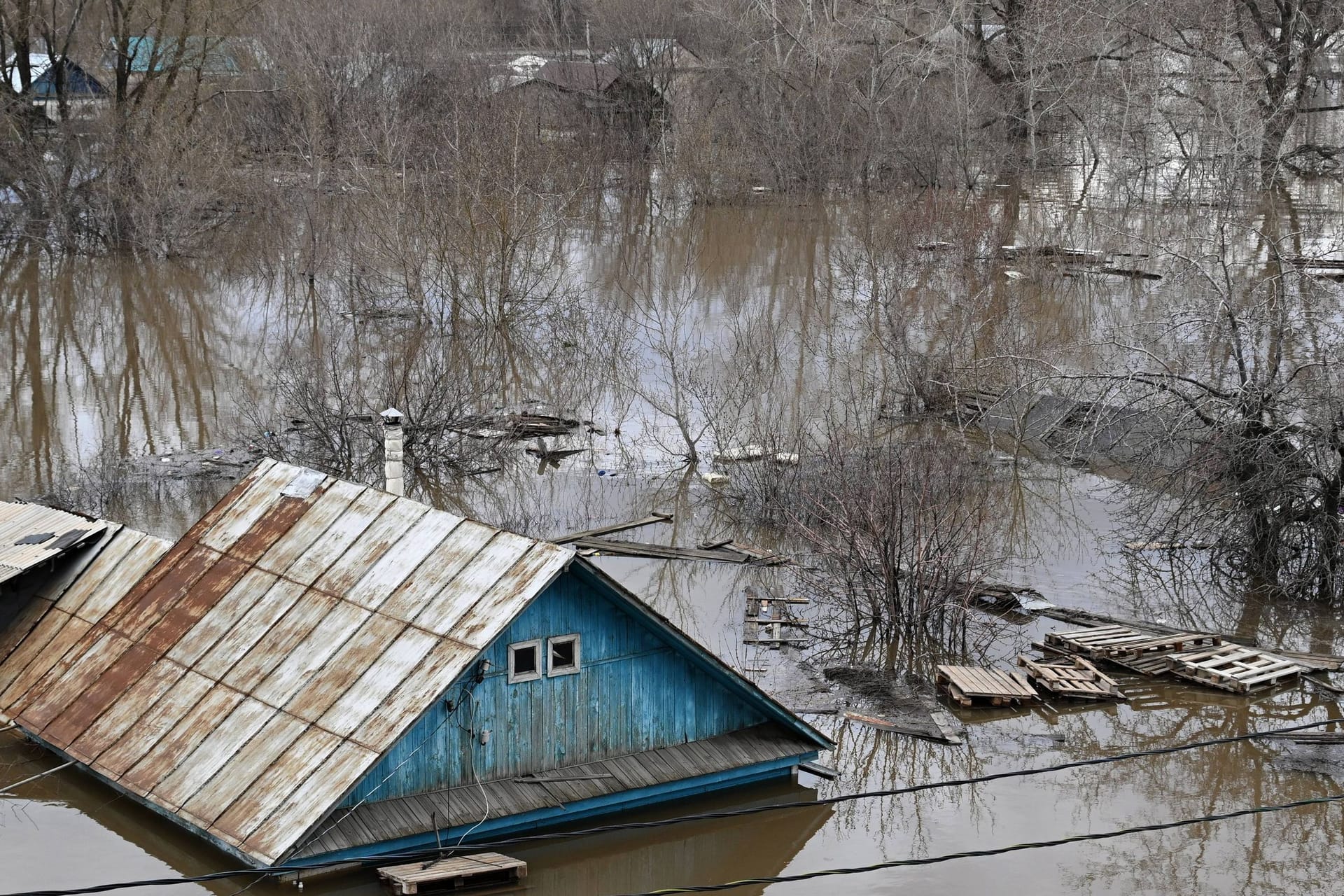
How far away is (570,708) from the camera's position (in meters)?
11.1

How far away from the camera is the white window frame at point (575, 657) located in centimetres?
1086

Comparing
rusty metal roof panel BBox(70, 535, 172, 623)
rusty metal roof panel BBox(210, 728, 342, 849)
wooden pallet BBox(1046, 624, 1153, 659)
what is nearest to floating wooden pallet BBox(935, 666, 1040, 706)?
wooden pallet BBox(1046, 624, 1153, 659)

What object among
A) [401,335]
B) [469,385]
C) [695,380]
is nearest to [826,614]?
[695,380]

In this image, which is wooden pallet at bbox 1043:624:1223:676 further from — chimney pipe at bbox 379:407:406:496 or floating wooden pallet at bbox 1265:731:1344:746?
chimney pipe at bbox 379:407:406:496

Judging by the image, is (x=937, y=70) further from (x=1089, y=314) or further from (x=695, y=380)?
(x=695, y=380)

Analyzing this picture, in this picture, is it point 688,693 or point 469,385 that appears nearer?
point 688,693

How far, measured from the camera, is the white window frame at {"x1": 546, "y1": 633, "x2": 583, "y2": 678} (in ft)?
35.6

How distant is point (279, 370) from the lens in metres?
24.9

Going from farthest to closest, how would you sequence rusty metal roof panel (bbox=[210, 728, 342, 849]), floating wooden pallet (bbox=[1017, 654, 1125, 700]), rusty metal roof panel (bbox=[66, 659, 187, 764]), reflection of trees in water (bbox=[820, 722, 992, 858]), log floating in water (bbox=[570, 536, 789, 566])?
log floating in water (bbox=[570, 536, 789, 566]) → floating wooden pallet (bbox=[1017, 654, 1125, 700]) → reflection of trees in water (bbox=[820, 722, 992, 858]) → rusty metal roof panel (bbox=[66, 659, 187, 764]) → rusty metal roof panel (bbox=[210, 728, 342, 849])

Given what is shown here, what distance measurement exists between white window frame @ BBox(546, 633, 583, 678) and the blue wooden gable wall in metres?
0.03

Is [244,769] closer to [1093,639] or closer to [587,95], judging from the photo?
[1093,639]

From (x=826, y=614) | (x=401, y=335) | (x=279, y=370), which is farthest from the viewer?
(x=401, y=335)

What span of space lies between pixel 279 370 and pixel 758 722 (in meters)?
15.3

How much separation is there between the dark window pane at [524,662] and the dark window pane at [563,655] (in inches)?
6.0
